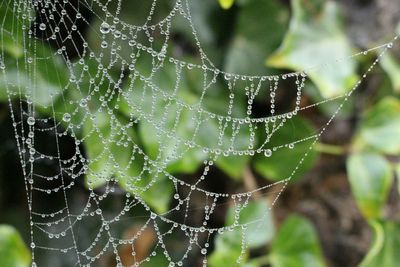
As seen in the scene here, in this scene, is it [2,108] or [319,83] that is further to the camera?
[2,108]

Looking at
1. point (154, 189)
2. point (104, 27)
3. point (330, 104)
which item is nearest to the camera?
point (104, 27)

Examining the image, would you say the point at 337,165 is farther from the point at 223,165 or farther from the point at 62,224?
the point at 62,224

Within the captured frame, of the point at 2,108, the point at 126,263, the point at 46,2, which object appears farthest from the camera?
the point at 126,263

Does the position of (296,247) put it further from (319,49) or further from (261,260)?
(319,49)

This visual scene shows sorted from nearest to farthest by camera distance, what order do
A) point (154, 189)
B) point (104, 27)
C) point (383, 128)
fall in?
point (104, 27) < point (154, 189) < point (383, 128)

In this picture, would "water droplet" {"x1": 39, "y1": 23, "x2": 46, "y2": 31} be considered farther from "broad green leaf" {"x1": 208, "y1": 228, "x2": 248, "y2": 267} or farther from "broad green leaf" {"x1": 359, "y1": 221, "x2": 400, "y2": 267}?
"broad green leaf" {"x1": 359, "y1": 221, "x2": 400, "y2": 267}

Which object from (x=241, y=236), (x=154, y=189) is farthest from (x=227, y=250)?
(x=154, y=189)

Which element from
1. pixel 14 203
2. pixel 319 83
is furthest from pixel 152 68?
pixel 14 203
